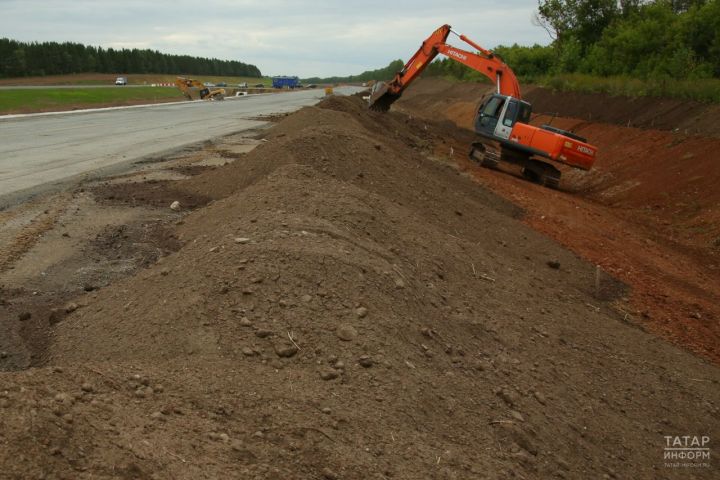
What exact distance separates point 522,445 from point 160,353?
9.05ft

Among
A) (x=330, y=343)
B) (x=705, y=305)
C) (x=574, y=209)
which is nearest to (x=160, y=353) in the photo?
(x=330, y=343)

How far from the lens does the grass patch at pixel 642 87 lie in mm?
22891

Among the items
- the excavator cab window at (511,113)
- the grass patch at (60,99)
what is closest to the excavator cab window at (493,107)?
the excavator cab window at (511,113)

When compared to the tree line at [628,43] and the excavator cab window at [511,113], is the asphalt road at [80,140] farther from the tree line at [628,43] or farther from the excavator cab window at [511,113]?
the tree line at [628,43]

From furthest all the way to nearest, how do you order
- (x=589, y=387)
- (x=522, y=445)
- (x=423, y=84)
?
(x=423, y=84)
(x=589, y=387)
(x=522, y=445)

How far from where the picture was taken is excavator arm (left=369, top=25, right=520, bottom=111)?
19.9 meters

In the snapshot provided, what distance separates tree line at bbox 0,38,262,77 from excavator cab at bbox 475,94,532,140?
73.9 metres

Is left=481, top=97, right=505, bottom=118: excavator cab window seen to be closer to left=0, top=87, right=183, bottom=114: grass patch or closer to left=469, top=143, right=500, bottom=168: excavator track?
left=469, top=143, right=500, bottom=168: excavator track

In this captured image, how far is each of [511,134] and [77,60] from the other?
85.1 meters

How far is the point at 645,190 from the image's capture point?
18.6 metres

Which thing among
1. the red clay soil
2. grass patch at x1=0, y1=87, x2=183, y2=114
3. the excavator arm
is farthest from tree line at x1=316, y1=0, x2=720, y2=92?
grass patch at x1=0, y1=87, x2=183, y2=114

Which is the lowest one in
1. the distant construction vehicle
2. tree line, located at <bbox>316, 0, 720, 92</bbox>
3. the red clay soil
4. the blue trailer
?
the red clay soil

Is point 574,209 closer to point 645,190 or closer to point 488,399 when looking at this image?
point 645,190

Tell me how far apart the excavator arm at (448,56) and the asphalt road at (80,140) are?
664 centimetres
